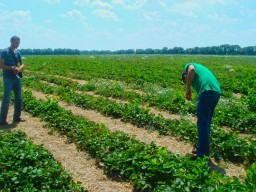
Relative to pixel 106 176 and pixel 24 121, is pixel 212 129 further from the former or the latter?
pixel 24 121

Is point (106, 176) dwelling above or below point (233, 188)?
below

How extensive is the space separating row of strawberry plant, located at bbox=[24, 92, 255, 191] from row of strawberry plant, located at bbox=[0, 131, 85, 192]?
0.89m

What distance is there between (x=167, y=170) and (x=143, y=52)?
136 m

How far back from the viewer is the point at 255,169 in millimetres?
4441

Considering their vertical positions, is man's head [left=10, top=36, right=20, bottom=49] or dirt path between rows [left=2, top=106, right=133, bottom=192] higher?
man's head [left=10, top=36, right=20, bottom=49]

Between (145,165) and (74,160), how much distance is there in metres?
1.71

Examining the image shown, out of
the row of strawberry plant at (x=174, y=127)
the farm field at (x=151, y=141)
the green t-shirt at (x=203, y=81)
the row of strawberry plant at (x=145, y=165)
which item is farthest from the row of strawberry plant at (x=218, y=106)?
the row of strawberry plant at (x=145, y=165)

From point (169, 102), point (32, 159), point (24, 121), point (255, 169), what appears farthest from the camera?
point (169, 102)

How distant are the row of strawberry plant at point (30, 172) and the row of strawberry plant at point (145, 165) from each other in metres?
0.89

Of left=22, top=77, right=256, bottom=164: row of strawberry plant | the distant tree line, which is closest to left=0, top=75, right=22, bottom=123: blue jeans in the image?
left=22, top=77, right=256, bottom=164: row of strawberry plant

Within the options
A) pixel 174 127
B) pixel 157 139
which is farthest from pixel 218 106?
pixel 157 139

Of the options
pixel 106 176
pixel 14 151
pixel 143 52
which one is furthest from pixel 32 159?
pixel 143 52

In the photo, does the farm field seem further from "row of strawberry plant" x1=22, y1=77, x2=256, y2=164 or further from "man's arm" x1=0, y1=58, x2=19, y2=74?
"man's arm" x1=0, y1=58, x2=19, y2=74

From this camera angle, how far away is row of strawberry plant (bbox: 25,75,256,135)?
833 cm
